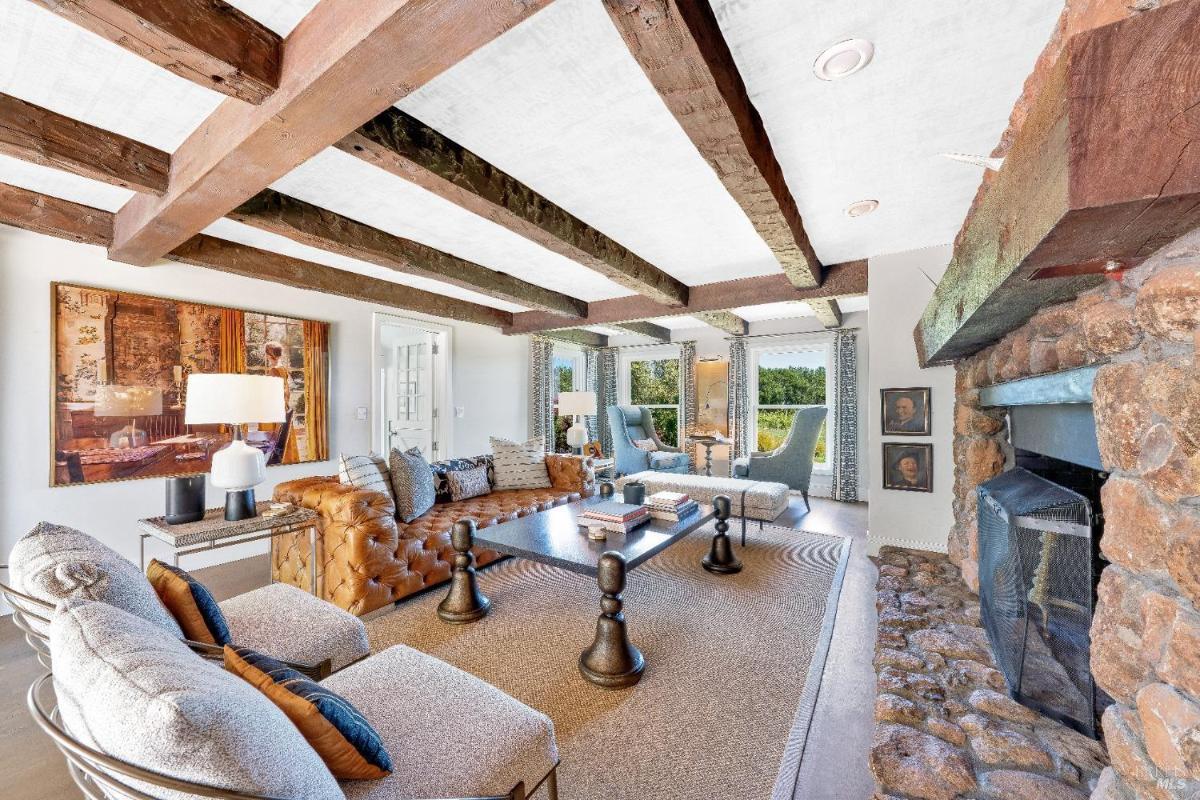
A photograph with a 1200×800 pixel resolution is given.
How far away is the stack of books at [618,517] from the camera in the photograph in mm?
2652

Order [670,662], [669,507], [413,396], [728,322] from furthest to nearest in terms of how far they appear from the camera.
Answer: [728,322], [413,396], [669,507], [670,662]

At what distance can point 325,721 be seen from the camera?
2.88 ft

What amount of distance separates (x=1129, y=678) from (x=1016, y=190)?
39.7 inches

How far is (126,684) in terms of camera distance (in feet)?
2.03

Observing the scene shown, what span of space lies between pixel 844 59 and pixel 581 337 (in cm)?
574

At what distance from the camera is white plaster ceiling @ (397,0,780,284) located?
1.37 m

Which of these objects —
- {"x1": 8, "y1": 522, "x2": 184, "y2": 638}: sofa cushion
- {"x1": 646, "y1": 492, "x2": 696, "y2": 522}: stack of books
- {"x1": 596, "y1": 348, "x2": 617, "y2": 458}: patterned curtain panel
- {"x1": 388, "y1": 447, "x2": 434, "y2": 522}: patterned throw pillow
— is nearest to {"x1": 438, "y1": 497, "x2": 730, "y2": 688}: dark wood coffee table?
{"x1": 646, "y1": 492, "x2": 696, "y2": 522}: stack of books

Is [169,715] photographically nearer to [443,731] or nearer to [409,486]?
[443,731]

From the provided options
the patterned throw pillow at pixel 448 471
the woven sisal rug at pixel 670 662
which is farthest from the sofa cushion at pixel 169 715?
the patterned throw pillow at pixel 448 471

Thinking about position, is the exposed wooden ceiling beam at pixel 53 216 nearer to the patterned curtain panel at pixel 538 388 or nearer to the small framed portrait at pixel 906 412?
the patterned curtain panel at pixel 538 388

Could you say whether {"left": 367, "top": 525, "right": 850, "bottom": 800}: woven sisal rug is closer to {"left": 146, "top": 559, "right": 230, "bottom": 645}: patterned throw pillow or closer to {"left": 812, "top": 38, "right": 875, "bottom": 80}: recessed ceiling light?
{"left": 146, "top": 559, "right": 230, "bottom": 645}: patterned throw pillow

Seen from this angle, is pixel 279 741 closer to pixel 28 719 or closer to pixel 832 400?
pixel 28 719

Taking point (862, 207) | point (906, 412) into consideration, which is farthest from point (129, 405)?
point (906, 412)

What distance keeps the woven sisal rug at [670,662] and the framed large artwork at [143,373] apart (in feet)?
6.41
